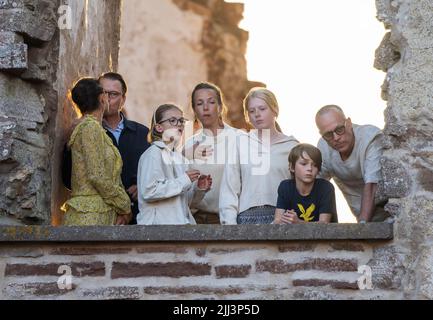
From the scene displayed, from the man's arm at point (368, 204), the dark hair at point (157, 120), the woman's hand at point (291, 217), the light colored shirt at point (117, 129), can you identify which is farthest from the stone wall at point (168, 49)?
the woman's hand at point (291, 217)

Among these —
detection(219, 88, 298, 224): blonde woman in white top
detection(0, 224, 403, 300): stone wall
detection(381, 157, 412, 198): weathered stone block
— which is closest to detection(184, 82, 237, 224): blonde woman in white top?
detection(219, 88, 298, 224): blonde woman in white top

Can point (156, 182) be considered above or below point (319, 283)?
above

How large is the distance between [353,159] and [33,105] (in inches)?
73.8

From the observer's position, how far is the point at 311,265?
8000 millimetres

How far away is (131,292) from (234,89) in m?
11.8

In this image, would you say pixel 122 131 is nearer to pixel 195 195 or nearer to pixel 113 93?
pixel 113 93

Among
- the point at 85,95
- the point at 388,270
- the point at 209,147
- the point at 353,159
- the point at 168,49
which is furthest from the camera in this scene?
the point at 168,49

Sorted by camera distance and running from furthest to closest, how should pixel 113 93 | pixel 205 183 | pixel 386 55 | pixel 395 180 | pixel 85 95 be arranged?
1. pixel 113 93
2. pixel 85 95
3. pixel 205 183
4. pixel 386 55
5. pixel 395 180

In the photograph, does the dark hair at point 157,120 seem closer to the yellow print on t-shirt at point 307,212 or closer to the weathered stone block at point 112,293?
the yellow print on t-shirt at point 307,212

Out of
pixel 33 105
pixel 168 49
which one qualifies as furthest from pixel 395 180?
pixel 168 49

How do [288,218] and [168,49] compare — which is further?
[168,49]

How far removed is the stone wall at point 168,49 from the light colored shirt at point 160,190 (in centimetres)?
1237

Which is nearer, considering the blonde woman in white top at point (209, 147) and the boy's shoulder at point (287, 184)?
the boy's shoulder at point (287, 184)

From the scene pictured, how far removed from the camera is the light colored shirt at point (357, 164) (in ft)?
27.8
